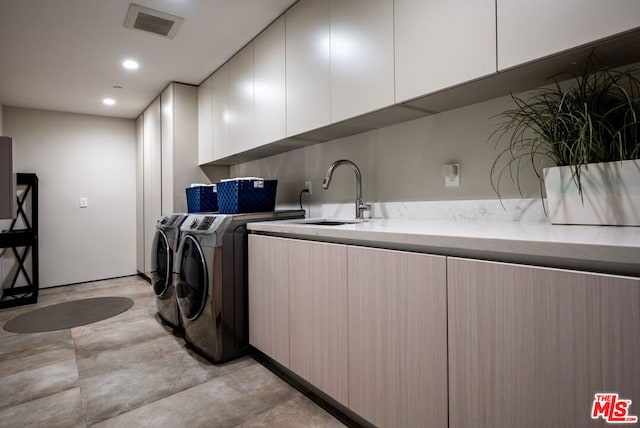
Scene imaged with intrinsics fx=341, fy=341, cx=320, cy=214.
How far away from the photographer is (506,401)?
89cm

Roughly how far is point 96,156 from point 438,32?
4.78 metres


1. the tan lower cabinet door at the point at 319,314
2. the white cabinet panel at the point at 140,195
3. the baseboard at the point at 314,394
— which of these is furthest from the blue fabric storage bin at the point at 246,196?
the white cabinet panel at the point at 140,195

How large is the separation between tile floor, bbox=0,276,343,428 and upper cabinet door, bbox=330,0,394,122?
1465mm

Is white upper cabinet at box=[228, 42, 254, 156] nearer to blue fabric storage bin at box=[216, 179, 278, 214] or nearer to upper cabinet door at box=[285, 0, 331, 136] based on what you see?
blue fabric storage bin at box=[216, 179, 278, 214]

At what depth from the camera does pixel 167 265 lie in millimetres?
2615

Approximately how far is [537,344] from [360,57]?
1.39 m

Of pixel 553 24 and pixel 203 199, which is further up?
pixel 553 24

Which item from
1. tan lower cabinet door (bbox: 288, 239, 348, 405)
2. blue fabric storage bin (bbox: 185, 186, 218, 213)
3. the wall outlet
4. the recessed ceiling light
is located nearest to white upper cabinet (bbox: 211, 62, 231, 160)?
blue fabric storage bin (bbox: 185, 186, 218, 213)

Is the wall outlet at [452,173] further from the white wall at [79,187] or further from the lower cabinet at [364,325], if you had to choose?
the white wall at [79,187]

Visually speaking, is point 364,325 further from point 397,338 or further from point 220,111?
point 220,111

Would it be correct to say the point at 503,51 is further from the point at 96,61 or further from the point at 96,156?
the point at 96,156

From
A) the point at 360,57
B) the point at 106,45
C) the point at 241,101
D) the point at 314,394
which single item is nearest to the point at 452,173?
the point at 360,57

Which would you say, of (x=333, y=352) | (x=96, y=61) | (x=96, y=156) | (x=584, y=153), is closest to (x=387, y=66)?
(x=584, y=153)

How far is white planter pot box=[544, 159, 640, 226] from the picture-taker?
103 centimetres
